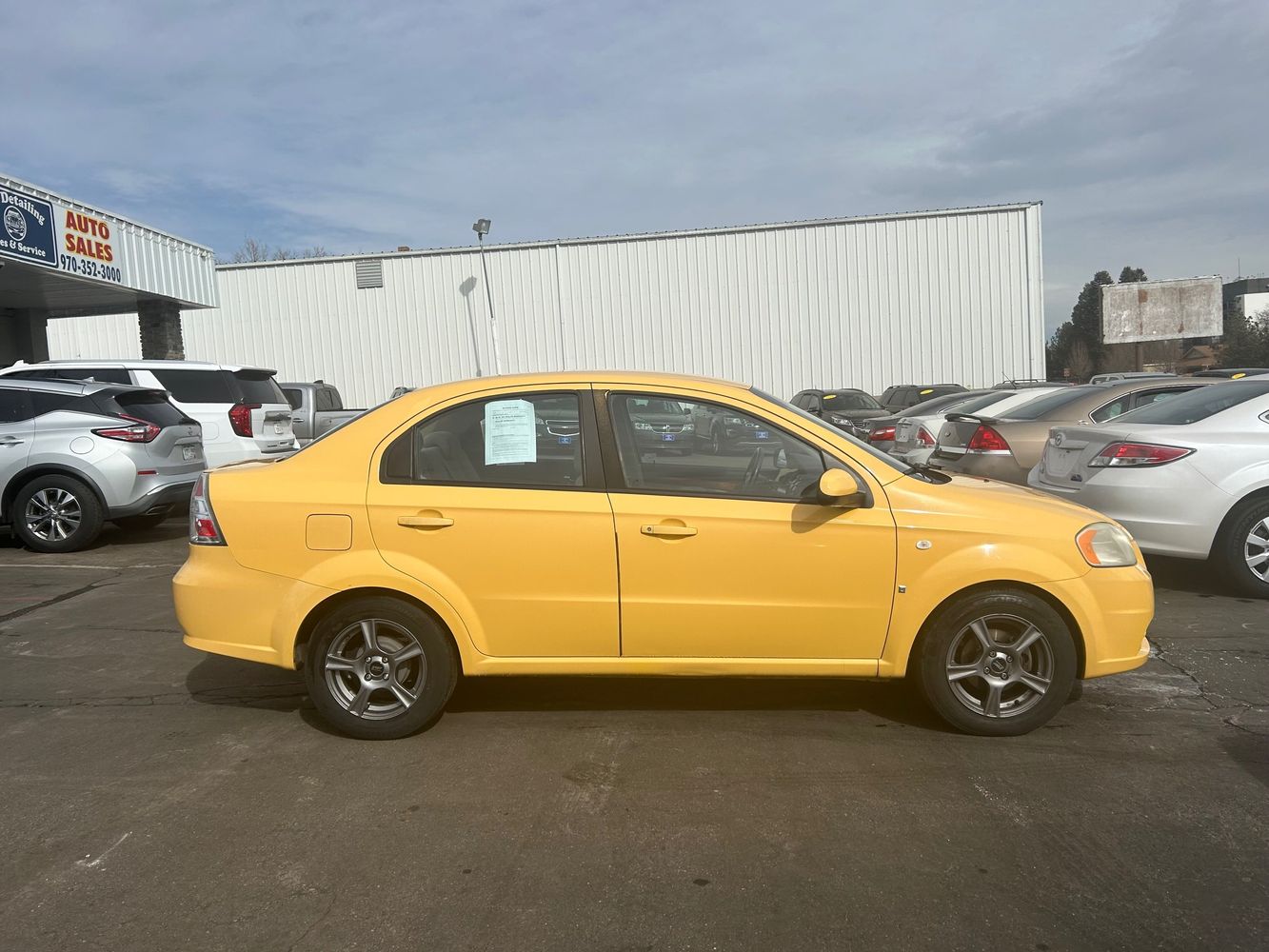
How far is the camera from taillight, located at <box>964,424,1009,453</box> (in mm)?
8672

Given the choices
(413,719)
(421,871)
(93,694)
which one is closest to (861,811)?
(421,871)

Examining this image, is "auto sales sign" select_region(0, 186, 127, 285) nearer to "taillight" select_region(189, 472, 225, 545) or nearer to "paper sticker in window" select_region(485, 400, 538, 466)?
"taillight" select_region(189, 472, 225, 545)

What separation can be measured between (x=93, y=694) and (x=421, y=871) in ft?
9.54

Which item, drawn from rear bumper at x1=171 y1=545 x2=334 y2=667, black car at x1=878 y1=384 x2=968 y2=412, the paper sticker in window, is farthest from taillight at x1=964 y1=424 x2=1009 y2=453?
black car at x1=878 y1=384 x2=968 y2=412

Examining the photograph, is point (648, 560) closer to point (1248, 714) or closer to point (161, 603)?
point (1248, 714)

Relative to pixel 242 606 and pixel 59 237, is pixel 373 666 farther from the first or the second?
pixel 59 237

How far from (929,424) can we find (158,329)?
15.5 meters

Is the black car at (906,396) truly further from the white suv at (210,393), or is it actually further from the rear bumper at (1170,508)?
the rear bumper at (1170,508)

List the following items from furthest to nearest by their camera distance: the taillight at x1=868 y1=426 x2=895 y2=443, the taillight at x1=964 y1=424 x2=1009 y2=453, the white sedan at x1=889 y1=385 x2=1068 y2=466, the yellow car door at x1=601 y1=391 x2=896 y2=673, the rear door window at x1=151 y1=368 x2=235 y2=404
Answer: the taillight at x1=868 y1=426 x2=895 y2=443 < the white sedan at x1=889 y1=385 x2=1068 y2=466 < the rear door window at x1=151 y1=368 x2=235 y2=404 < the taillight at x1=964 y1=424 x2=1009 y2=453 < the yellow car door at x1=601 y1=391 x2=896 y2=673

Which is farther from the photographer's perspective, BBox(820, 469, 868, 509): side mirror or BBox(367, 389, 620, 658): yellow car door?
BBox(367, 389, 620, 658): yellow car door

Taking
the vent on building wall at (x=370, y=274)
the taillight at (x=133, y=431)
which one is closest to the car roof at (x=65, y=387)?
the taillight at (x=133, y=431)

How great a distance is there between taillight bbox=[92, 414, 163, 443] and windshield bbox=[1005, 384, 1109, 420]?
8365 mm

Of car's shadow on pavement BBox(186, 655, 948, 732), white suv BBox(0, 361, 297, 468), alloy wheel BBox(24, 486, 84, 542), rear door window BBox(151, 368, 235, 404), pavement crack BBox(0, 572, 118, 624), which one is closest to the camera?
car's shadow on pavement BBox(186, 655, 948, 732)

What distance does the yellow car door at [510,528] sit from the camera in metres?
4.05
